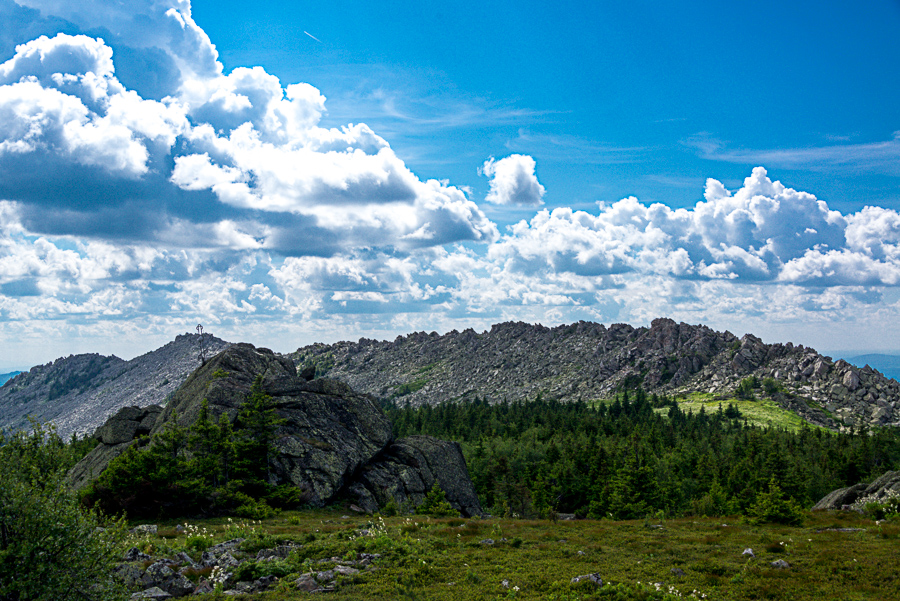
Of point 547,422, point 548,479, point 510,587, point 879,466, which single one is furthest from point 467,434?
point 510,587

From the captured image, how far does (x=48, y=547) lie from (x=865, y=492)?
82164 mm

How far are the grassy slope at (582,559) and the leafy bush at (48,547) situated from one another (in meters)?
7.85

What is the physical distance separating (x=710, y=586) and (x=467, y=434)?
140 meters

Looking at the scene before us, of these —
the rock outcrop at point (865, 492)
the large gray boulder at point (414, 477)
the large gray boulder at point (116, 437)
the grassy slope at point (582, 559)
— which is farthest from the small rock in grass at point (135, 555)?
the rock outcrop at point (865, 492)

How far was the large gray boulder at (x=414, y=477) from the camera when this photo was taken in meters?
58.8

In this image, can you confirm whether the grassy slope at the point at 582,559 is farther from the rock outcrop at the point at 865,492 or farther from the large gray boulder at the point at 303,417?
the rock outcrop at the point at 865,492

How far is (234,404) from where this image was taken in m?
61.8

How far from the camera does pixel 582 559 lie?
31891mm

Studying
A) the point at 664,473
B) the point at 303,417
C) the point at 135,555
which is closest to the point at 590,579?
the point at 135,555

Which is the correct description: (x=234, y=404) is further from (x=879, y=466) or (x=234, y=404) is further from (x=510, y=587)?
(x=879, y=466)

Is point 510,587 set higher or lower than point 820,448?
higher

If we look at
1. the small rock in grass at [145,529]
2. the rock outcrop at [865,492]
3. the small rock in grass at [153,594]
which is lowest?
the rock outcrop at [865,492]

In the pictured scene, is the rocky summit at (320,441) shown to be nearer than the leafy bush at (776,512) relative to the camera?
No

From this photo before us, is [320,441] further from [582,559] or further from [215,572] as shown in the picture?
[582,559]
